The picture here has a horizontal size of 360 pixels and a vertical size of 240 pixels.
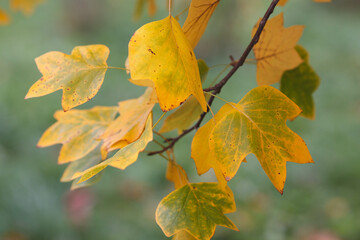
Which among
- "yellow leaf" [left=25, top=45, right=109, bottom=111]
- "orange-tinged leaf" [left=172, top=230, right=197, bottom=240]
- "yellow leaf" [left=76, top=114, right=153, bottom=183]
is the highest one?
"yellow leaf" [left=25, top=45, right=109, bottom=111]

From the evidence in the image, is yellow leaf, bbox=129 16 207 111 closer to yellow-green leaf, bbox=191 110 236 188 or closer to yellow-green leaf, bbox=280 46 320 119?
yellow-green leaf, bbox=191 110 236 188

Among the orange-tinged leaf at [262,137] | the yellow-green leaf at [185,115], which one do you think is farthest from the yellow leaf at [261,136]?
the yellow-green leaf at [185,115]

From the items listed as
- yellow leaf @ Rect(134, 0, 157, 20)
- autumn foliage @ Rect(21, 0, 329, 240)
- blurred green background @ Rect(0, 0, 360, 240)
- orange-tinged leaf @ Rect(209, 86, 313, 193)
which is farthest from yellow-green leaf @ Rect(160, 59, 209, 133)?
blurred green background @ Rect(0, 0, 360, 240)

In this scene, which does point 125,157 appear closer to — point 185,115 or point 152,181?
point 185,115

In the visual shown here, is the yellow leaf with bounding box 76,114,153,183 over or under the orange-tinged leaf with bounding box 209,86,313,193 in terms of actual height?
over

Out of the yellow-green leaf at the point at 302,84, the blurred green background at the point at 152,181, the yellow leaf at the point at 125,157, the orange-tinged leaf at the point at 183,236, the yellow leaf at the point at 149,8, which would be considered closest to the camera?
the yellow leaf at the point at 125,157

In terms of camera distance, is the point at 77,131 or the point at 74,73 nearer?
the point at 74,73

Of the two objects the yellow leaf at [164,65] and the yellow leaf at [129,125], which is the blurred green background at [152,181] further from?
the yellow leaf at [164,65]

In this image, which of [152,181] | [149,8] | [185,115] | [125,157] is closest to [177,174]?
[185,115]

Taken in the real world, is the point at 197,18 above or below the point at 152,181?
above
